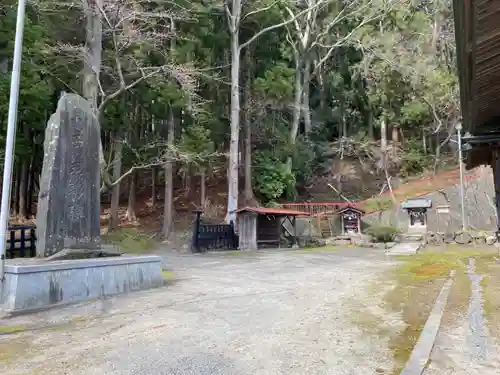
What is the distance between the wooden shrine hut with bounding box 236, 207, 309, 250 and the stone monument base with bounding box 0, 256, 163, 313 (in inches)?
392

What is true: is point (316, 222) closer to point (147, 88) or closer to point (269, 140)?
point (269, 140)

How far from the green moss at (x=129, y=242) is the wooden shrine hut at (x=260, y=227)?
3931 millimetres

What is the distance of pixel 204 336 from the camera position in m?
4.11

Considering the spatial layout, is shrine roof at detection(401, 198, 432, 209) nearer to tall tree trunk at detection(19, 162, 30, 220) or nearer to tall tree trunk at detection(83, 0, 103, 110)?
tall tree trunk at detection(83, 0, 103, 110)

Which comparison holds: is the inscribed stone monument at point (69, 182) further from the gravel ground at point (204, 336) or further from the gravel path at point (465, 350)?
the gravel path at point (465, 350)

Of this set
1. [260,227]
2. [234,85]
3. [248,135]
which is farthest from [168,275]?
[248,135]

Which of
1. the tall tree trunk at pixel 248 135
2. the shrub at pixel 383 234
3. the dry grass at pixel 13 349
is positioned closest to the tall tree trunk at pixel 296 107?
the tall tree trunk at pixel 248 135

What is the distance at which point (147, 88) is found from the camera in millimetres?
17938

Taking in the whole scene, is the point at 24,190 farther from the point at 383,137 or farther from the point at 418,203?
the point at 383,137

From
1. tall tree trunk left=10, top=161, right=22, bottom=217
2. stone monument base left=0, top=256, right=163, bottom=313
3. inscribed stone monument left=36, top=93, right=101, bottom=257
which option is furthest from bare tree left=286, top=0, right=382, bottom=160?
stone monument base left=0, top=256, right=163, bottom=313

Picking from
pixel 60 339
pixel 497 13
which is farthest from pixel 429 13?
pixel 60 339

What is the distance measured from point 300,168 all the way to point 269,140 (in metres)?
3.21

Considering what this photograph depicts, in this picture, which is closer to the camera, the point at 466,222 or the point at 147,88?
the point at 147,88

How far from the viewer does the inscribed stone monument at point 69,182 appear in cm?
636
